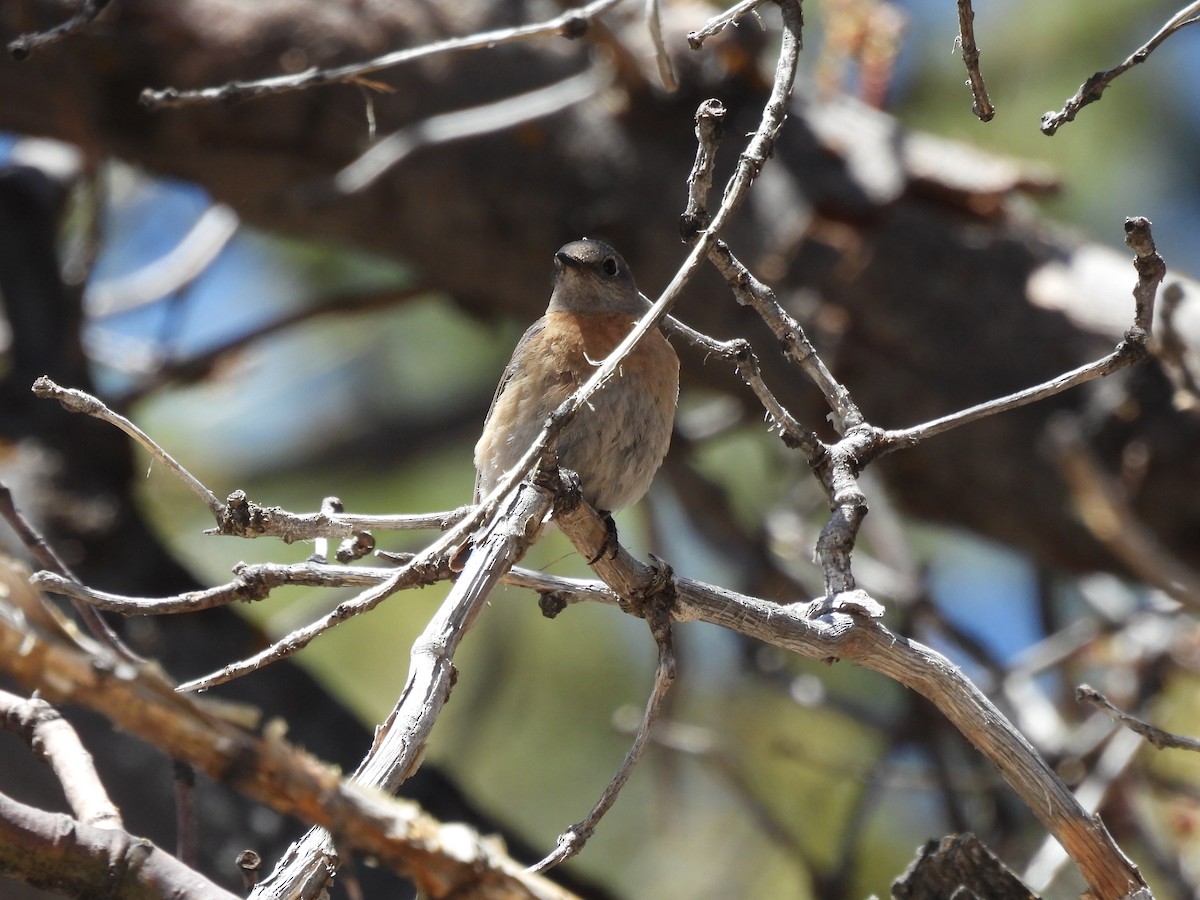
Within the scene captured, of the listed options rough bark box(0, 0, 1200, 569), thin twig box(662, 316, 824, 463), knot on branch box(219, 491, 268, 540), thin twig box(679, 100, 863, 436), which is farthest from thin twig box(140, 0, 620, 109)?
rough bark box(0, 0, 1200, 569)

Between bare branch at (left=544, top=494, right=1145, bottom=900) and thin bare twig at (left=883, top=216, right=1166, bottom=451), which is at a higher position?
thin bare twig at (left=883, top=216, right=1166, bottom=451)

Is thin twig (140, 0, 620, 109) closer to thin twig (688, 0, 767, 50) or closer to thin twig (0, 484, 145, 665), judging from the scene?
thin twig (688, 0, 767, 50)

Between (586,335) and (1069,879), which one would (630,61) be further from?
(1069,879)

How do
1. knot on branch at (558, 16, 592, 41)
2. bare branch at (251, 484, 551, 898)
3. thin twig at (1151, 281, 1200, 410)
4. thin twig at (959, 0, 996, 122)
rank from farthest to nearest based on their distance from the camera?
thin twig at (1151, 281, 1200, 410) < knot on branch at (558, 16, 592, 41) < thin twig at (959, 0, 996, 122) < bare branch at (251, 484, 551, 898)

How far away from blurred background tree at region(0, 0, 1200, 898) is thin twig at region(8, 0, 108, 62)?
61.0 inches

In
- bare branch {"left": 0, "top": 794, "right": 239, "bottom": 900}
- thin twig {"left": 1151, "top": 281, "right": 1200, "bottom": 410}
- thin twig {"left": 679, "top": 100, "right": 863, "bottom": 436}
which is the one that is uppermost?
thin twig {"left": 1151, "top": 281, "right": 1200, "bottom": 410}

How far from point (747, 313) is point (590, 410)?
1930mm

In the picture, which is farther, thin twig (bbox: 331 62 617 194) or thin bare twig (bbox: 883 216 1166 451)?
thin twig (bbox: 331 62 617 194)

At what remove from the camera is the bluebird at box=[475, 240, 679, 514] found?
330cm

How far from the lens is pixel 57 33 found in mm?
2641

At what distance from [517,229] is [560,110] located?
53 cm

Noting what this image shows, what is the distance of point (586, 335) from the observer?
11.9 ft

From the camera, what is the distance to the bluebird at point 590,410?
3.30 m

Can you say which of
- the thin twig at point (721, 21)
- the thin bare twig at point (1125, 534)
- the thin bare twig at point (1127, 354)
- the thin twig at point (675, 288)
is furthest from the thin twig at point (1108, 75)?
the thin bare twig at point (1125, 534)
